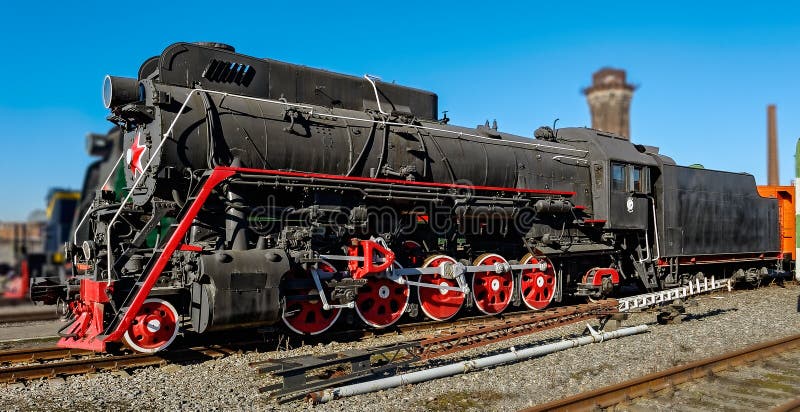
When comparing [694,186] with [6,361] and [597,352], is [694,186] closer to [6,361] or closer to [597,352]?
[597,352]

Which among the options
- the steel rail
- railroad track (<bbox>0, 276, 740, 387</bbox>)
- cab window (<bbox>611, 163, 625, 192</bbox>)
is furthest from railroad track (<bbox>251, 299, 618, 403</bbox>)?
cab window (<bbox>611, 163, 625, 192</bbox>)

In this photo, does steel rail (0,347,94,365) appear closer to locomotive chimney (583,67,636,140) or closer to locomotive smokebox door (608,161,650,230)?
locomotive smokebox door (608,161,650,230)

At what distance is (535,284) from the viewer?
1287 centimetres

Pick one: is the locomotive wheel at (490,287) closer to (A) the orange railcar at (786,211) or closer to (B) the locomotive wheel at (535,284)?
(B) the locomotive wheel at (535,284)

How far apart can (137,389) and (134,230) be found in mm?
3073

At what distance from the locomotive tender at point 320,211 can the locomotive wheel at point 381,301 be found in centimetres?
3

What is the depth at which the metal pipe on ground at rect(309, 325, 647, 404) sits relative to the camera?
6.30 meters

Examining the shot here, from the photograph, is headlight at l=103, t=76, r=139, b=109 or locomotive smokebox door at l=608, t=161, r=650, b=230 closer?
headlight at l=103, t=76, r=139, b=109

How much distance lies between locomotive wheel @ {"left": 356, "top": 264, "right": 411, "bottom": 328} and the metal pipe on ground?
3035mm

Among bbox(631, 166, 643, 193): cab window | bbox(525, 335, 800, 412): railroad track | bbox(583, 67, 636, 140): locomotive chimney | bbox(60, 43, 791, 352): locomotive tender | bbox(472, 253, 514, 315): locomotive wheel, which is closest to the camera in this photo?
bbox(525, 335, 800, 412): railroad track

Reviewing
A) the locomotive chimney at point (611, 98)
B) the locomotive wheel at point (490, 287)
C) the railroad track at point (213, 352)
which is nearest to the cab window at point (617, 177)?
the locomotive wheel at point (490, 287)

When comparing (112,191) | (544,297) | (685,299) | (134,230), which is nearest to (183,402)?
(134,230)

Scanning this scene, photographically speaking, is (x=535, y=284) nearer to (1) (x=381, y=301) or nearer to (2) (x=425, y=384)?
(1) (x=381, y=301)

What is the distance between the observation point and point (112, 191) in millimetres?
10156
